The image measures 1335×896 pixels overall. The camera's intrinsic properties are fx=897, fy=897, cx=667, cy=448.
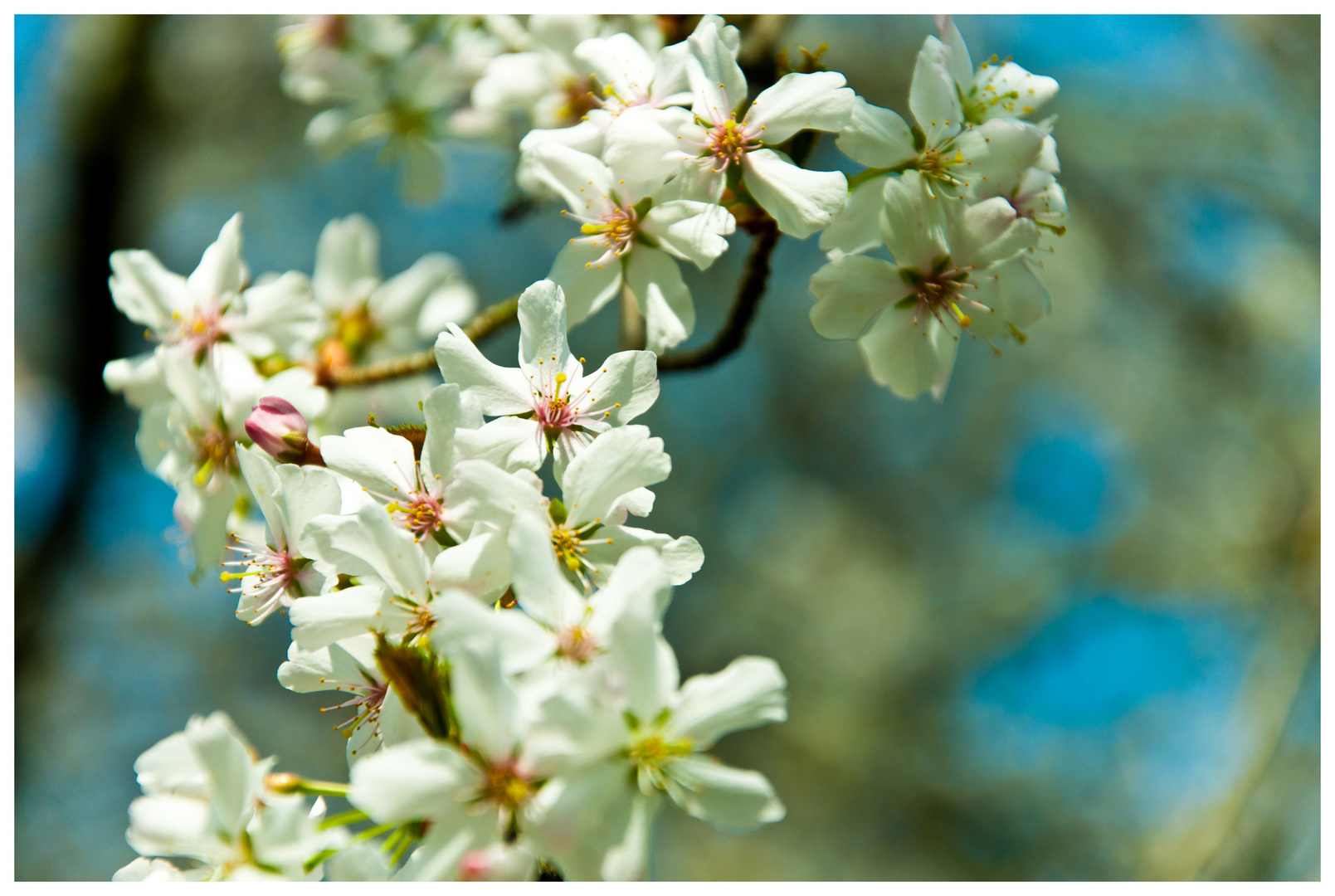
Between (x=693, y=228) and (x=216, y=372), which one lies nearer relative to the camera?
(x=693, y=228)

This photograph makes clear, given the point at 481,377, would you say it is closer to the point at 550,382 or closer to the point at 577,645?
the point at 550,382

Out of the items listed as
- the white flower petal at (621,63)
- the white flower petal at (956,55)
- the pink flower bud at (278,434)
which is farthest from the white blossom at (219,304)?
the white flower petal at (956,55)

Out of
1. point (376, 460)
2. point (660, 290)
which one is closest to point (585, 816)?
point (376, 460)

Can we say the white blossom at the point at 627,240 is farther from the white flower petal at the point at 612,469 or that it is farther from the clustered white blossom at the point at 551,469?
the white flower petal at the point at 612,469

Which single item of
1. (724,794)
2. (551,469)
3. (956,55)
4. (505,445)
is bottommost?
(724,794)

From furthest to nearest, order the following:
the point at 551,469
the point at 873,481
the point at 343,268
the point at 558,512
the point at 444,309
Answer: the point at 873,481
the point at 444,309
the point at 343,268
the point at 551,469
the point at 558,512

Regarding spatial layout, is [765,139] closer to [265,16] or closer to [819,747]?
[265,16]

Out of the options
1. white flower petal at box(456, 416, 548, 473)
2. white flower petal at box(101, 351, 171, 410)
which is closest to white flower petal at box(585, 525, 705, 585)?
white flower petal at box(456, 416, 548, 473)

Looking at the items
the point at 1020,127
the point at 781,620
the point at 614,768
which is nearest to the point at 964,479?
the point at 781,620
